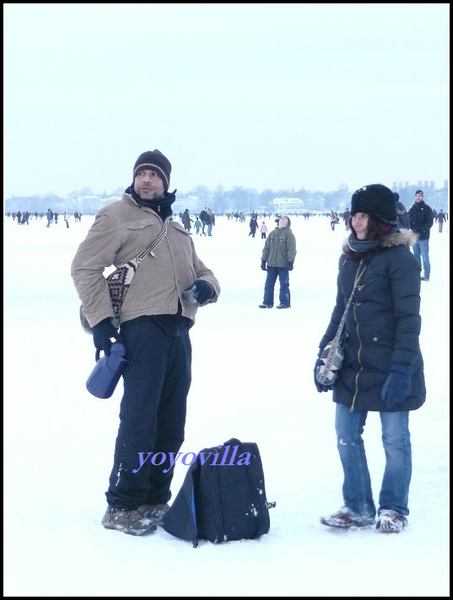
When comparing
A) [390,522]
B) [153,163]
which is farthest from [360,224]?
[390,522]

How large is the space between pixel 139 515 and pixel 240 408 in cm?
217

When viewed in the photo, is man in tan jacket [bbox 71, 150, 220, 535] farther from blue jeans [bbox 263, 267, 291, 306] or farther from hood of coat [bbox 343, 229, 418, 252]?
blue jeans [bbox 263, 267, 291, 306]

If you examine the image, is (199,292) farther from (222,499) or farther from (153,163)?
(222,499)

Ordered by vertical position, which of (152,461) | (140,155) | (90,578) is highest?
A: (140,155)

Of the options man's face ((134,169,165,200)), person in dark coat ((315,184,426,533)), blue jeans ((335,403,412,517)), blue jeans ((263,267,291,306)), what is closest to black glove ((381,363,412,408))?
person in dark coat ((315,184,426,533))

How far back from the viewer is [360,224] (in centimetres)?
389

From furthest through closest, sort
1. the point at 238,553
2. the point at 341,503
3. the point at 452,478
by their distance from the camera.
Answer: the point at 452,478 < the point at 341,503 < the point at 238,553

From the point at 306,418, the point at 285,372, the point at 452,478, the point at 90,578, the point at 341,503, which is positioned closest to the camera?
the point at 90,578

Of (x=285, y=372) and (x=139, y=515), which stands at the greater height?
(x=285, y=372)

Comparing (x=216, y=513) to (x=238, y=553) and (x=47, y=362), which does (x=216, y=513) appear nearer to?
(x=238, y=553)

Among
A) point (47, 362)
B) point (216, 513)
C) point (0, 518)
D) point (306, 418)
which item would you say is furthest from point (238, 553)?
point (47, 362)

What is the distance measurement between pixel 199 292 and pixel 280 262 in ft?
26.7

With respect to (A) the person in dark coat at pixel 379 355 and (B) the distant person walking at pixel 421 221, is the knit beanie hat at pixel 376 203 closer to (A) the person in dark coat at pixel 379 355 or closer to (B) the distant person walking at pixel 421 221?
(A) the person in dark coat at pixel 379 355

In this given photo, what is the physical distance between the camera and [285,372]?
746 cm
